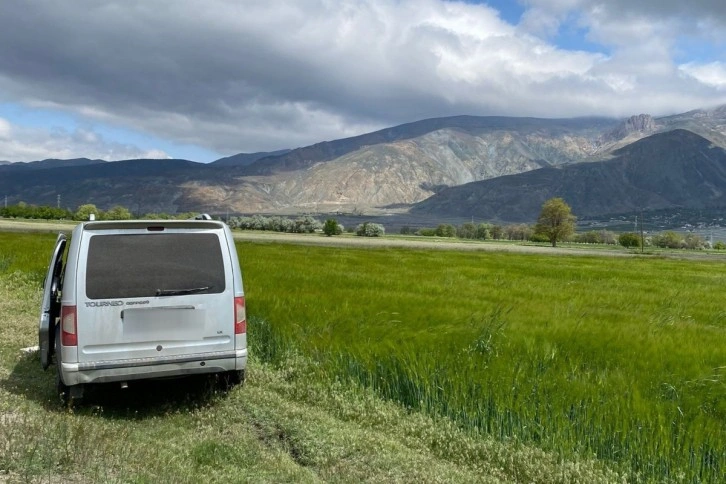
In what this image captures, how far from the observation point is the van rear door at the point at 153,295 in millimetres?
6617

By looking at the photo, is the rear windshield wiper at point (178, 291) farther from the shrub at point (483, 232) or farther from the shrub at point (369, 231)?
the shrub at point (483, 232)

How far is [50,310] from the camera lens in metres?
7.85

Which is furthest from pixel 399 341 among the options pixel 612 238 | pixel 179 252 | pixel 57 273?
pixel 612 238

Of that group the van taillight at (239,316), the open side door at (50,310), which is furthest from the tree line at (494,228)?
the van taillight at (239,316)

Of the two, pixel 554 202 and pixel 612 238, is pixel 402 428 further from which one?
pixel 612 238

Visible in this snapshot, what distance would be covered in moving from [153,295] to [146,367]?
34.9 inches

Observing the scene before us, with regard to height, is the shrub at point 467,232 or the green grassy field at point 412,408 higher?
the green grassy field at point 412,408

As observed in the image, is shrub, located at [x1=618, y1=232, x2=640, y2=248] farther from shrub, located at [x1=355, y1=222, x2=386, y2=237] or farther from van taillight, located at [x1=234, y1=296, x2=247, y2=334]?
van taillight, located at [x1=234, y1=296, x2=247, y2=334]

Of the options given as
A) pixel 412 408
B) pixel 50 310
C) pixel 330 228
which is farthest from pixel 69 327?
pixel 330 228

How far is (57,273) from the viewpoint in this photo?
860cm

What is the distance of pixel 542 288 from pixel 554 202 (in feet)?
325

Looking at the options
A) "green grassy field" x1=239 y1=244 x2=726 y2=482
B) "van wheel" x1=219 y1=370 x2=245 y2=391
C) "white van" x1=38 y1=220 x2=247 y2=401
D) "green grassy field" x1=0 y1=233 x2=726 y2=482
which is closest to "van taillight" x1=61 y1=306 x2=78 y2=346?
"white van" x1=38 y1=220 x2=247 y2=401

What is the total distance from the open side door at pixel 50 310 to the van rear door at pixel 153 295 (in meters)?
1.42

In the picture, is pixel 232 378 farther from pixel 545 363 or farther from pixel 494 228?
pixel 494 228
